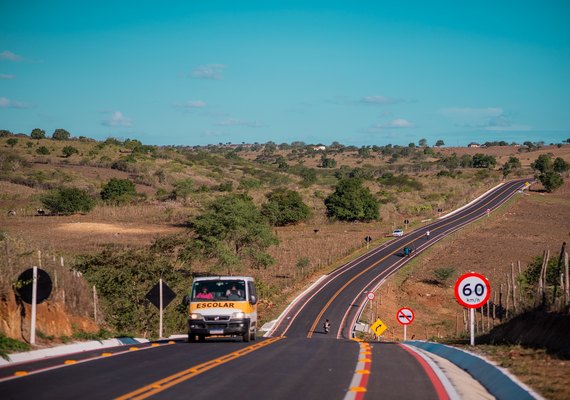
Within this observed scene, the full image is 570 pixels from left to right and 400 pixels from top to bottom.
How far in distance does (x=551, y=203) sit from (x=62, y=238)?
82.2m

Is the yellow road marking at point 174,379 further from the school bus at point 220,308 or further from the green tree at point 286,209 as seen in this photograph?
the green tree at point 286,209

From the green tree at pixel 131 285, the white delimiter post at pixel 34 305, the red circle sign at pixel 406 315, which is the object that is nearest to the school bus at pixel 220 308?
the white delimiter post at pixel 34 305

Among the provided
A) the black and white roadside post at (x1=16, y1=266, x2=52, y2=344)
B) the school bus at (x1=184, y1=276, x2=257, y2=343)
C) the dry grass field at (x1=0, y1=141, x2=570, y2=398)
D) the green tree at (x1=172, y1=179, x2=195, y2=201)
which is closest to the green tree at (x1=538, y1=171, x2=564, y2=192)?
the dry grass field at (x1=0, y1=141, x2=570, y2=398)

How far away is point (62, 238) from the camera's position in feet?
258

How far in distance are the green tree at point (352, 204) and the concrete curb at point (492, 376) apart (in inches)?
4162

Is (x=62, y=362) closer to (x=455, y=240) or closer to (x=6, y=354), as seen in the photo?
(x=6, y=354)

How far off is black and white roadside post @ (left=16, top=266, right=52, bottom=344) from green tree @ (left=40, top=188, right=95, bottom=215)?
89.9m

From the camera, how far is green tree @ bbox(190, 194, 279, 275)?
70.0 meters

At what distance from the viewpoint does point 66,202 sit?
105500 millimetres

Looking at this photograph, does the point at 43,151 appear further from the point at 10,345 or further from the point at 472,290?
the point at 472,290

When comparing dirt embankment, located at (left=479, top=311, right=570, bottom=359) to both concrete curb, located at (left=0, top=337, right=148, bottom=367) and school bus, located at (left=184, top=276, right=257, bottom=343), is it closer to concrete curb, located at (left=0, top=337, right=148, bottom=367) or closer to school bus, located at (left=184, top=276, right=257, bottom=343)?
school bus, located at (left=184, top=276, right=257, bottom=343)

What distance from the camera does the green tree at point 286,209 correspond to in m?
117

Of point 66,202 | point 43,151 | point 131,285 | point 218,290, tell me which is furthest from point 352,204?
point 218,290

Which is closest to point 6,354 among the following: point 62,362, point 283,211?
point 62,362
